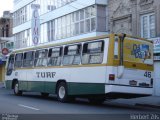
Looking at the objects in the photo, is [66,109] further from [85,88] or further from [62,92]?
[62,92]

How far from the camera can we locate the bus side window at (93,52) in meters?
17.2

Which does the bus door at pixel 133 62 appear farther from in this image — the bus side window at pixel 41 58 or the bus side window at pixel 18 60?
the bus side window at pixel 18 60

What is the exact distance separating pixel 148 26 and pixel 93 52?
9326mm

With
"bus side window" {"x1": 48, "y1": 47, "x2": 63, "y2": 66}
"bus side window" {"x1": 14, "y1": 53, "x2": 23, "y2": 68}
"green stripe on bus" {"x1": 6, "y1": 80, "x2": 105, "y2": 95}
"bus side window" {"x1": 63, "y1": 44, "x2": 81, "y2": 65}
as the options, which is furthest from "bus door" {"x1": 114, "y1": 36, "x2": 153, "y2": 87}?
"bus side window" {"x1": 14, "y1": 53, "x2": 23, "y2": 68}

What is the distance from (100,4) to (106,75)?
14.4 m

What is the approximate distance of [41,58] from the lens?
22.2 m

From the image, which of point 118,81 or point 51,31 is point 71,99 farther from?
point 51,31

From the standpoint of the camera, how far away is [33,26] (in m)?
36.8

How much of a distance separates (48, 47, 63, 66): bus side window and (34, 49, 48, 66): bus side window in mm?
504

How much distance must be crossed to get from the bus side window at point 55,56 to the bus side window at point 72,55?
499mm

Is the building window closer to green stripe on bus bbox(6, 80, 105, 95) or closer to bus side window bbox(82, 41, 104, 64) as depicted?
green stripe on bus bbox(6, 80, 105, 95)

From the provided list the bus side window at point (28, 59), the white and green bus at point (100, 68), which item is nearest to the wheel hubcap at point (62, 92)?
the white and green bus at point (100, 68)

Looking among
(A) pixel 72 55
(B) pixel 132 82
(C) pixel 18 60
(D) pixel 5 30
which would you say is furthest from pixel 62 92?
(D) pixel 5 30

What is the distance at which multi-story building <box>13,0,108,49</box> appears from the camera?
99.5ft
